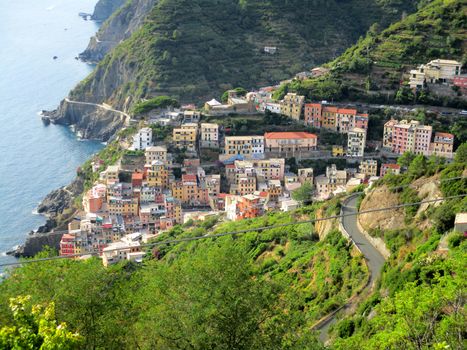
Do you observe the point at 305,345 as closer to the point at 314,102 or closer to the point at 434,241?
the point at 434,241

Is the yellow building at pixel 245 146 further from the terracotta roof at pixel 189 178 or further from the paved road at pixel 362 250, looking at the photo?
the paved road at pixel 362 250

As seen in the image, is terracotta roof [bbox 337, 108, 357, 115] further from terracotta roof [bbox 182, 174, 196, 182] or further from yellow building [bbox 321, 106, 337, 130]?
terracotta roof [bbox 182, 174, 196, 182]

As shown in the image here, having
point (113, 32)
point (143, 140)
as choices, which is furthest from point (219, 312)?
point (113, 32)

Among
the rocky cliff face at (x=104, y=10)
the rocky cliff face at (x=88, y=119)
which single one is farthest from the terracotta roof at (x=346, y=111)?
the rocky cliff face at (x=104, y=10)

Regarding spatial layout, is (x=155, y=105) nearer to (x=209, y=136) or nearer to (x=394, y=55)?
(x=209, y=136)

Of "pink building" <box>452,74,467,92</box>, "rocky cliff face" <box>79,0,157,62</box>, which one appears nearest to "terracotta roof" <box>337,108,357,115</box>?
"pink building" <box>452,74,467,92</box>
